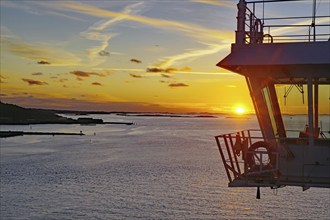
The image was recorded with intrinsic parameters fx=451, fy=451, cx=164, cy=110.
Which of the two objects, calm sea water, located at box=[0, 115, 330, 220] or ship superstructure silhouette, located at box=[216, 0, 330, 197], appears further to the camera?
calm sea water, located at box=[0, 115, 330, 220]

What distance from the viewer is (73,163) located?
87.6 metres

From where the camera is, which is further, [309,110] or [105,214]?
[105,214]

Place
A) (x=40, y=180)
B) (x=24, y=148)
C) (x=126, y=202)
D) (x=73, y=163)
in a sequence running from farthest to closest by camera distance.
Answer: (x=24, y=148), (x=73, y=163), (x=40, y=180), (x=126, y=202)

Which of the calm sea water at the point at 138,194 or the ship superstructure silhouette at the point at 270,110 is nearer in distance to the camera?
the ship superstructure silhouette at the point at 270,110

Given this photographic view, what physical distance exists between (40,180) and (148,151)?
153 ft

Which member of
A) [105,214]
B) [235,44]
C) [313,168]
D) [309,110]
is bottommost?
[105,214]

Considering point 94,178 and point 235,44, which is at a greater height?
point 235,44

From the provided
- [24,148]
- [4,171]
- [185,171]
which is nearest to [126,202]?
[185,171]

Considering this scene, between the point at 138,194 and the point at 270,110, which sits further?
the point at 138,194

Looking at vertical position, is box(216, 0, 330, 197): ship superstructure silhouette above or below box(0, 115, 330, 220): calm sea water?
above

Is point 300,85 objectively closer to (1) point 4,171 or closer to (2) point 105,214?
(2) point 105,214

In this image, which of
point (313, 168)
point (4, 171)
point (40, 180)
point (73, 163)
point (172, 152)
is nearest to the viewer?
point (313, 168)

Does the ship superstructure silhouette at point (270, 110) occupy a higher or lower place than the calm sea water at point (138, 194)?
higher

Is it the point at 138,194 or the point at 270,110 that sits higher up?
the point at 270,110
